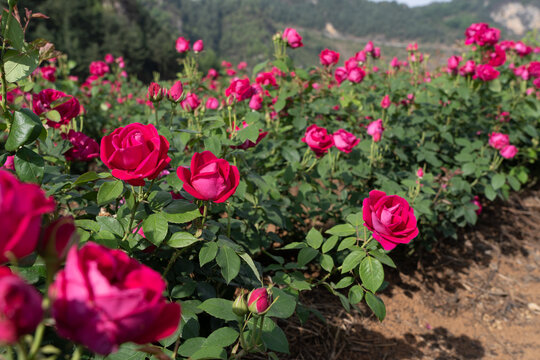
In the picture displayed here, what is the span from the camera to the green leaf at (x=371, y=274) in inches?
41.6

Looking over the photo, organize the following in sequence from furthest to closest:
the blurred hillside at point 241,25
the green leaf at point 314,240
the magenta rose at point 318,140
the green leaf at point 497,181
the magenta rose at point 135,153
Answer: the blurred hillside at point 241,25 < the green leaf at point 497,181 < the magenta rose at point 318,140 < the green leaf at point 314,240 < the magenta rose at point 135,153

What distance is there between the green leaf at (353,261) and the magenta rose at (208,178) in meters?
0.45

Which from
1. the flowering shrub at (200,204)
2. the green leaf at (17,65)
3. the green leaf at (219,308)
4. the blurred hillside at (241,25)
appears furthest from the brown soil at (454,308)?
the blurred hillside at (241,25)

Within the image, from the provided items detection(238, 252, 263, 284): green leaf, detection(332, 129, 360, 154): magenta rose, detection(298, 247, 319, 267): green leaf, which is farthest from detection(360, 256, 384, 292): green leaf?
detection(332, 129, 360, 154): magenta rose

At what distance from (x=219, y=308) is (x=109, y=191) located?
0.41 meters

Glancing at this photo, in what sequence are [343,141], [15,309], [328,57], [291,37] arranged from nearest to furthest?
1. [15,309]
2. [343,141]
3. [291,37]
4. [328,57]

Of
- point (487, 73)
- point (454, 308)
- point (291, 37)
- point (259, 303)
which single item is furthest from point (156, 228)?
point (487, 73)

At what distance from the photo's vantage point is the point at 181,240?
3.02 ft

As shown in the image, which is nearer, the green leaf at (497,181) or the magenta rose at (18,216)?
the magenta rose at (18,216)

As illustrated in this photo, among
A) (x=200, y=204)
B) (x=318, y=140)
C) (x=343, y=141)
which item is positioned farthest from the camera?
(x=343, y=141)

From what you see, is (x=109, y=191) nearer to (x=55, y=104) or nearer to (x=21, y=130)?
(x=21, y=130)

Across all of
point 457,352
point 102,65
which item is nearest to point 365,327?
point 457,352

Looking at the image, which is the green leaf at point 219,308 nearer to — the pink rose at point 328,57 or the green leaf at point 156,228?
the green leaf at point 156,228

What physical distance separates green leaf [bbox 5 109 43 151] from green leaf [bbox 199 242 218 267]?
52 centimetres
